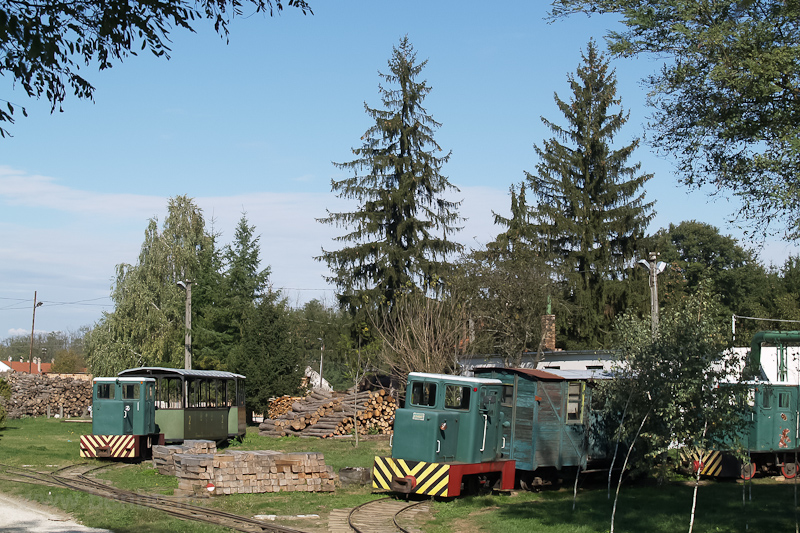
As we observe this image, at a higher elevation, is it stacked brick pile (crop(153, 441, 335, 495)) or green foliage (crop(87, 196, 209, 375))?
green foliage (crop(87, 196, 209, 375))

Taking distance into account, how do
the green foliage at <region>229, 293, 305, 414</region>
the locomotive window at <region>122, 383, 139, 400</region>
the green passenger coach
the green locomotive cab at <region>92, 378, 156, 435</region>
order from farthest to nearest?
the green foliage at <region>229, 293, 305, 414</region>
the green passenger coach
the locomotive window at <region>122, 383, 139, 400</region>
the green locomotive cab at <region>92, 378, 156, 435</region>

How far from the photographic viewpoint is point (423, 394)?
16.2 m

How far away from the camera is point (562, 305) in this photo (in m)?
36.5

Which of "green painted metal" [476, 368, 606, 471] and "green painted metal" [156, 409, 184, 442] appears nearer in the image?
"green painted metal" [476, 368, 606, 471]

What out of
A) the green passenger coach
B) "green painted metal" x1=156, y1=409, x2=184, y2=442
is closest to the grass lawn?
"green painted metal" x1=156, y1=409, x2=184, y2=442

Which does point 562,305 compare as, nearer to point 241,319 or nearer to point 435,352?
point 435,352

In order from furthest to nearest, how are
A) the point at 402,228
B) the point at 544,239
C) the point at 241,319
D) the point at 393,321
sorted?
the point at 241,319
the point at 544,239
the point at 402,228
the point at 393,321

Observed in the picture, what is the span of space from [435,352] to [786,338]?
11.3 metres

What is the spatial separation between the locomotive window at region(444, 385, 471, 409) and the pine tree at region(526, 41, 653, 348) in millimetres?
22229

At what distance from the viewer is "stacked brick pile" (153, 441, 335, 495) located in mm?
16078

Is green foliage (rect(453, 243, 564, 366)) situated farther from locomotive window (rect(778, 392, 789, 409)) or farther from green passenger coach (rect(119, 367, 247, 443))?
locomotive window (rect(778, 392, 789, 409))

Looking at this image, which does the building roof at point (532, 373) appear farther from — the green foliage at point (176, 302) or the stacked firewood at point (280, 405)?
the green foliage at point (176, 302)

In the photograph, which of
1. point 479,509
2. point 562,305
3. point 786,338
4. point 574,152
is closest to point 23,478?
point 479,509

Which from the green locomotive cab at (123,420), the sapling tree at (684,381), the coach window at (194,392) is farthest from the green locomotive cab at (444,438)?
the coach window at (194,392)
